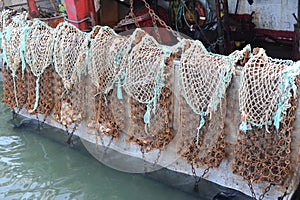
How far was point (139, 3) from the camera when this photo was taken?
353 inches

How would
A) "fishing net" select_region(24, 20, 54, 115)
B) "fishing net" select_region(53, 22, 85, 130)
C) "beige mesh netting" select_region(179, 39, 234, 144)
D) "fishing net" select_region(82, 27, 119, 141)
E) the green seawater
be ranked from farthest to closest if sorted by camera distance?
"fishing net" select_region(24, 20, 54, 115) < "fishing net" select_region(53, 22, 85, 130) < "fishing net" select_region(82, 27, 119, 141) < the green seawater < "beige mesh netting" select_region(179, 39, 234, 144)

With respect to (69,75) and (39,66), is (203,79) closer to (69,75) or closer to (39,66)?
(69,75)

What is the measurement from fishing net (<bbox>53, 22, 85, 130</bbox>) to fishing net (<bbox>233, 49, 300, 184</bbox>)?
245 cm

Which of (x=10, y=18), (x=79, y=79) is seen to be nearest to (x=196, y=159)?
(x=79, y=79)

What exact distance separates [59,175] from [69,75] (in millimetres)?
1432

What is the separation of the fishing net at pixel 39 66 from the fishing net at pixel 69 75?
0.19 m

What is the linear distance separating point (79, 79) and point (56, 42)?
26.8 inches

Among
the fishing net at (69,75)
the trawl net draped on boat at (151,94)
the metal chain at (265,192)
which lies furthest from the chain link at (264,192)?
the fishing net at (69,75)

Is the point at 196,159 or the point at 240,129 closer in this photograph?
the point at 240,129

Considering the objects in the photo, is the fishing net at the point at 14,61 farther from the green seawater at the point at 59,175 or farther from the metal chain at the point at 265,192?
the metal chain at the point at 265,192

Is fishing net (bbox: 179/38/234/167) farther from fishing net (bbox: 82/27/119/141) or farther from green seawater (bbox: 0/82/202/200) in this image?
fishing net (bbox: 82/27/119/141)

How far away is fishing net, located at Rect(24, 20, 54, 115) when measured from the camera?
18.3 ft

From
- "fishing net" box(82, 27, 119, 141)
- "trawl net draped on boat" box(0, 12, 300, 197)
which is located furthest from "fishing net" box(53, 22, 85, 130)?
"fishing net" box(82, 27, 119, 141)

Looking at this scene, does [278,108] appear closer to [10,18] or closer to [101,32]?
[101,32]
